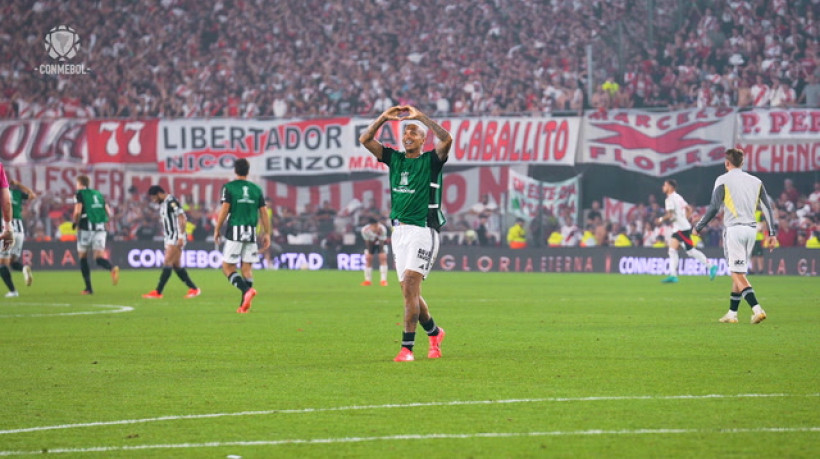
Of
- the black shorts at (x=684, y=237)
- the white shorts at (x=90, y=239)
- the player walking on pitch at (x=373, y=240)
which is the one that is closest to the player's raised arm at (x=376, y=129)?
the white shorts at (x=90, y=239)

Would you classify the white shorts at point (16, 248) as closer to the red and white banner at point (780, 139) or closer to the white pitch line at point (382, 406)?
the white pitch line at point (382, 406)

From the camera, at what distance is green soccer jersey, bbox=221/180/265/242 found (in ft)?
65.3

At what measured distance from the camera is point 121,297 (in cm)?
2491

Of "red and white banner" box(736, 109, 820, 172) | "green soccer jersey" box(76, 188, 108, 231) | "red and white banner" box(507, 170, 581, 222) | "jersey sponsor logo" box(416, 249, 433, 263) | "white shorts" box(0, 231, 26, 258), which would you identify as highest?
"red and white banner" box(736, 109, 820, 172)

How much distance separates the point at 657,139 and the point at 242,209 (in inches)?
774

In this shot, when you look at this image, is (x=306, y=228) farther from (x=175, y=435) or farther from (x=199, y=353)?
(x=175, y=435)

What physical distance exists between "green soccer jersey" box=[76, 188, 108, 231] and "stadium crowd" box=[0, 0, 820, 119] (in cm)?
1677

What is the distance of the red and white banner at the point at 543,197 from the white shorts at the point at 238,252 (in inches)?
744

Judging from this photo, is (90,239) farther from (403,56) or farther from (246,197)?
(403,56)

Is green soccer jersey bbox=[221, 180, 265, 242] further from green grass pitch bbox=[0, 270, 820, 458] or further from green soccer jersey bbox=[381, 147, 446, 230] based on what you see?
green soccer jersey bbox=[381, 147, 446, 230]

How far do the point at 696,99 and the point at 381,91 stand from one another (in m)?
11.0

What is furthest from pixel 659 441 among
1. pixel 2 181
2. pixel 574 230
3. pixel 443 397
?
pixel 574 230

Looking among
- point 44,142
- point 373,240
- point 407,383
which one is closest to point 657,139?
point 373,240

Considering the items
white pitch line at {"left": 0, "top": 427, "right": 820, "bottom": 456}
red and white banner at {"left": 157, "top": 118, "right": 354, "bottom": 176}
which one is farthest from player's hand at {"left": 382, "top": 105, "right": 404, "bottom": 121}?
red and white banner at {"left": 157, "top": 118, "right": 354, "bottom": 176}
